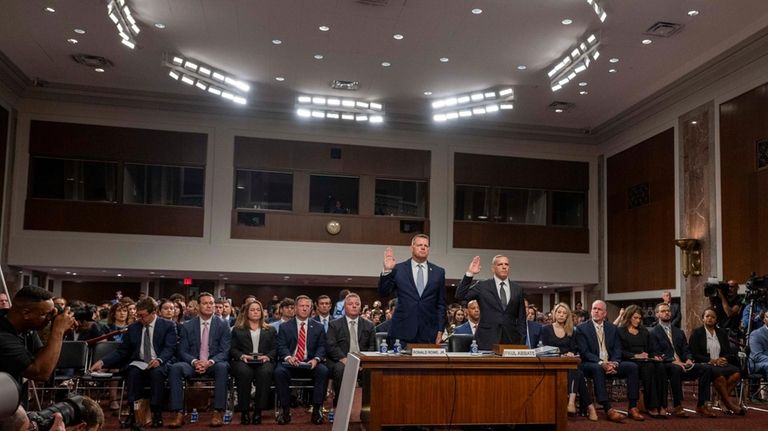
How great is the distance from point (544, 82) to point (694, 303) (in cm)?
489

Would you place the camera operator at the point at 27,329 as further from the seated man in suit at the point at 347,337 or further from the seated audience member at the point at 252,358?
the seated man in suit at the point at 347,337

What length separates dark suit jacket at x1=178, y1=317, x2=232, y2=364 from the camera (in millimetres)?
7484

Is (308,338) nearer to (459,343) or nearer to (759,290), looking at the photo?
(459,343)

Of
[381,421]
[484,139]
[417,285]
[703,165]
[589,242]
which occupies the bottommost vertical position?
[381,421]

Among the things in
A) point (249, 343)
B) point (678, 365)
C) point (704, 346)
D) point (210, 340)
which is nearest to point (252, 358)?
point (249, 343)

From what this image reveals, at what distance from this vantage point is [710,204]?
40.1ft

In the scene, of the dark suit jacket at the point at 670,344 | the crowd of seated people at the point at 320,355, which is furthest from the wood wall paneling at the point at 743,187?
the dark suit jacket at the point at 670,344

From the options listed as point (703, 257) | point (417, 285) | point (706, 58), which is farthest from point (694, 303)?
point (417, 285)

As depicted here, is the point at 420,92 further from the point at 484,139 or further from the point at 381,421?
the point at 381,421

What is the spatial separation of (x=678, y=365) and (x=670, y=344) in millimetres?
303

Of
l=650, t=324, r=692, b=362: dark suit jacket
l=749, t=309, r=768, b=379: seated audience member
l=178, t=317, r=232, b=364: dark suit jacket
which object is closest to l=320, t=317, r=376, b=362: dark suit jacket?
l=178, t=317, r=232, b=364: dark suit jacket

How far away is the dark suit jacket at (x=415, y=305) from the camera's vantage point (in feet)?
18.7

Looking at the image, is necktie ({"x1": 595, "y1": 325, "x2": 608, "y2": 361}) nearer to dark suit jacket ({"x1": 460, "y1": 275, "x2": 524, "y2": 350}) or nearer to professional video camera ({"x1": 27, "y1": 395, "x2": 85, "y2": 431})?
dark suit jacket ({"x1": 460, "y1": 275, "x2": 524, "y2": 350})

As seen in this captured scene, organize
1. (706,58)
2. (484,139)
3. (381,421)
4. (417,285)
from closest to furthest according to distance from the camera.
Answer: (381,421)
(417,285)
(706,58)
(484,139)
